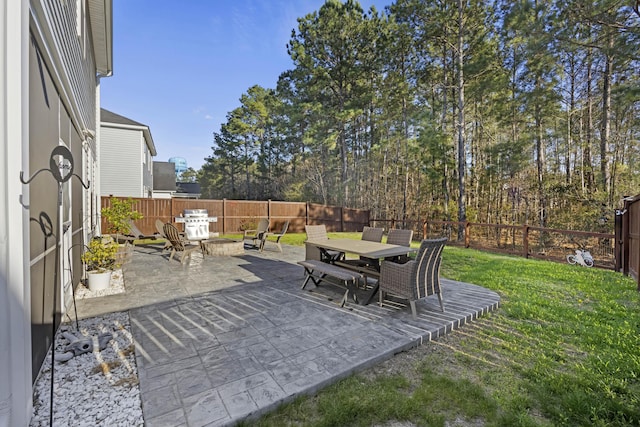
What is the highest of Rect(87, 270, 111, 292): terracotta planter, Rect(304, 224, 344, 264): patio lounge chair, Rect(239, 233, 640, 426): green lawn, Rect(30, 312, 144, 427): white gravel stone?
Rect(304, 224, 344, 264): patio lounge chair

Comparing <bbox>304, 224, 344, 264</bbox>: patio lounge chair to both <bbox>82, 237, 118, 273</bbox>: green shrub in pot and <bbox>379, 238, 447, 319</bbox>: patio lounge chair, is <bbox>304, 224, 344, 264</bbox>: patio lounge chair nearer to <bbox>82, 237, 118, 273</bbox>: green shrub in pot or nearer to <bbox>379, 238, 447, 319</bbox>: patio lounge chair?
<bbox>379, 238, 447, 319</bbox>: patio lounge chair

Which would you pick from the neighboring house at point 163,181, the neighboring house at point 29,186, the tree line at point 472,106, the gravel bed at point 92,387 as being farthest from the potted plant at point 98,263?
the neighboring house at point 163,181

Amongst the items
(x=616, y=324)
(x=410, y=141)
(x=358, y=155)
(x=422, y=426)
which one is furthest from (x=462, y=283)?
(x=358, y=155)

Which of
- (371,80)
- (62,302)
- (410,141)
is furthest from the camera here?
(371,80)

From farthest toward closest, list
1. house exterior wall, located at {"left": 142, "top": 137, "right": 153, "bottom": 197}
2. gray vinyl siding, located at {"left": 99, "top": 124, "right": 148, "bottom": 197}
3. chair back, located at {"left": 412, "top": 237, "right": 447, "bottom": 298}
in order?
house exterior wall, located at {"left": 142, "top": 137, "right": 153, "bottom": 197}, gray vinyl siding, located at {"left": 99, "top": 124, "right": 148, "bottom": 197}, chair back, located at {"left": 412, "top": 237, "right": 447, "bottom": 298}

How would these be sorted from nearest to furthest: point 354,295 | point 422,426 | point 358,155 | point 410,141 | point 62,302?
point 422,426 < point 62,302 < point 354,295 < point 410,141 < point 358,155

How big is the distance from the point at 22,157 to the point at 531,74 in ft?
50.6

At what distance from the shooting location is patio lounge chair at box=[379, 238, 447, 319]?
10.8ft

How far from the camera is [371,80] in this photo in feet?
58.3

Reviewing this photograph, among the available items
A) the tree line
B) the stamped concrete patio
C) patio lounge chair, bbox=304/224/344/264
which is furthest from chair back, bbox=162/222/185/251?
the tree line

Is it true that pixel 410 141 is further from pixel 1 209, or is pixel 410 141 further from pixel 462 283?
pixel 1 209

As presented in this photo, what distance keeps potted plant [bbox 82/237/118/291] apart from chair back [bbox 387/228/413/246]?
4.47m

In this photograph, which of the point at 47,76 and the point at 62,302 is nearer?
the point at 47,76

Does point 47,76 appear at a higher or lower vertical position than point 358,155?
lower
